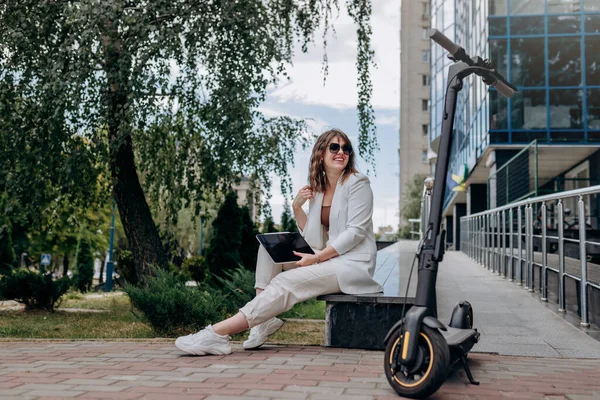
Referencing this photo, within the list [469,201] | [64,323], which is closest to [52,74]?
[64,323]

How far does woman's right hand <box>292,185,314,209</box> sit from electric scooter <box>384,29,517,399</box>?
5.31 feet

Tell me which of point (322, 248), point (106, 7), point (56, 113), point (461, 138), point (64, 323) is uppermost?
point (461, 138)

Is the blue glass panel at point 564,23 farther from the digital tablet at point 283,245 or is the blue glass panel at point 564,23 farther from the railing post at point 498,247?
the digital tablet at point 283,245

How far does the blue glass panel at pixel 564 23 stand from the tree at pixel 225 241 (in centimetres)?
1592

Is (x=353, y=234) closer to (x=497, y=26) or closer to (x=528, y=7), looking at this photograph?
(x=497, y=26)

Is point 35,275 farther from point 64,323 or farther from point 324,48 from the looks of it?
point 324,48

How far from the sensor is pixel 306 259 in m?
4.99

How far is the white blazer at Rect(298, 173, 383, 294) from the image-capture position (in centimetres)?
501

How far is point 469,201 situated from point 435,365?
109 feet

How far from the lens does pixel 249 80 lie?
789cm

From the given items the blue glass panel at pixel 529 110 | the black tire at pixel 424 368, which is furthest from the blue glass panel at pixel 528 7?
the black tire at pixel 424 368

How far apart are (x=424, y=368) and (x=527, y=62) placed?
24518 millimetres

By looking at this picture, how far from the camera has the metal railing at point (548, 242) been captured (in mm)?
6297

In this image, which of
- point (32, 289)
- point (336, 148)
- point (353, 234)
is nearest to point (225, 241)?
point (32, 289)
